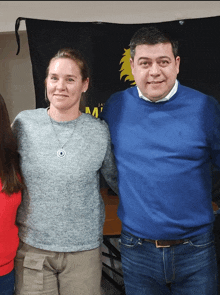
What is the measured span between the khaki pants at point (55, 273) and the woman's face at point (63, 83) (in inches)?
24.0

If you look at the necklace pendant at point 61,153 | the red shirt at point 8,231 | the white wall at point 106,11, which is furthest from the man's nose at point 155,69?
the white wall at point 106,11

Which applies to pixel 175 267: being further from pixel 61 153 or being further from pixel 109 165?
pixel 61 153

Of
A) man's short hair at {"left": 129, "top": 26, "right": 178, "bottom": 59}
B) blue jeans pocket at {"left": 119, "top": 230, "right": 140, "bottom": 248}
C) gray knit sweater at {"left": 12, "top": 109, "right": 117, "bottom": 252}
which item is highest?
man's short hair at {"left": 129, "top": 26, "right": 178, "bottom": 59}

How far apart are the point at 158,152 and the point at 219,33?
1.52m

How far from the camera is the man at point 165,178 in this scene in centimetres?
109

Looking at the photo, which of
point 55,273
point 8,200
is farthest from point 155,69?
point 55,273

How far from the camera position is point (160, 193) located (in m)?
1.08

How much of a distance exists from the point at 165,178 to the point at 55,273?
1.98 ft

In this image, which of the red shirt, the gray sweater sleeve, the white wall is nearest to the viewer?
the red shirt

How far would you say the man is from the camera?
1089 millimetres

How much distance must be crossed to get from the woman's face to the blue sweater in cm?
26

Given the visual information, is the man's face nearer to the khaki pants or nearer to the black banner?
the khaki pants

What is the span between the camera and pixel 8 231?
1.10 m

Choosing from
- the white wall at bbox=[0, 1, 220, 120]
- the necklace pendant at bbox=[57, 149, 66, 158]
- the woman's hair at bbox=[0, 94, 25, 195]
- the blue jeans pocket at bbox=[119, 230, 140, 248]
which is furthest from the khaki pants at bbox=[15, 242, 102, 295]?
the white wall at bbox=[0, 1, 220, 120]
